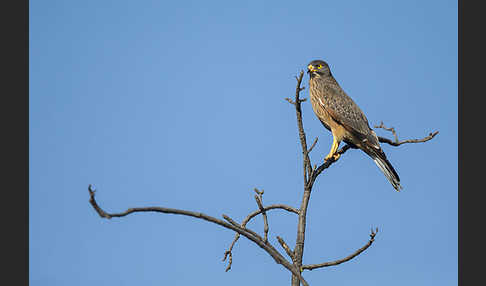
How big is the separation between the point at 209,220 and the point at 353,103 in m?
6.37

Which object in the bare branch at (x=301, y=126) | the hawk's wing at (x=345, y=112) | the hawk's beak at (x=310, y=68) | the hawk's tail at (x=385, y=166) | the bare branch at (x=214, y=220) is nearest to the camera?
the bare branch at (x=214, y=220)

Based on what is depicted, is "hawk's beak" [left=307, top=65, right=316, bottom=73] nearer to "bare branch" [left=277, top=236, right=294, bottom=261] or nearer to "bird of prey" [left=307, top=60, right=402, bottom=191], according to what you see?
"bird of prey" [left=307, top=60, right=402, bottom=191]

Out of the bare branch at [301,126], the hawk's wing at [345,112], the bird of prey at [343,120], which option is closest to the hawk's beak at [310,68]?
the bird of prey at [343,120]

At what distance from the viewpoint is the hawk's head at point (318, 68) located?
9656 millimetres

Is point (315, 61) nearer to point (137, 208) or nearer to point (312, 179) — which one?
point (312, 179)

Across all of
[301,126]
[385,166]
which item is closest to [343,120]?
[385,166]

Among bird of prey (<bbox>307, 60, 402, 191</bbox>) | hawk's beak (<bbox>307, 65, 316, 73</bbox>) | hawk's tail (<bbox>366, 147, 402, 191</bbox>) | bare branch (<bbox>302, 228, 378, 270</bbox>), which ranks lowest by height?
bare branch (<bbox>302, 228, 378, 270</bbox>)

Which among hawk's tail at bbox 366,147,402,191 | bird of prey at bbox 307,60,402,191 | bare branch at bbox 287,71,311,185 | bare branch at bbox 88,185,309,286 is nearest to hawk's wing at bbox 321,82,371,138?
bird of prey at bbox 307,60,402,191

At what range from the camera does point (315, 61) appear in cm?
974

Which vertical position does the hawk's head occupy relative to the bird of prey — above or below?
above

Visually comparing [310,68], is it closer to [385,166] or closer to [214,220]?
[385,166]

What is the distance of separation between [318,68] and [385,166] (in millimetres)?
2505

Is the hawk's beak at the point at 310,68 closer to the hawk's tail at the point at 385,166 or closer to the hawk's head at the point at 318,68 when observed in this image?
A: the hawk's head at the point at 318,68

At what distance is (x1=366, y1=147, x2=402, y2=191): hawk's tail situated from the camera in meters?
7.84
